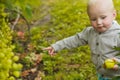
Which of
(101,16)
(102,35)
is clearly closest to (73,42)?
(102,35)

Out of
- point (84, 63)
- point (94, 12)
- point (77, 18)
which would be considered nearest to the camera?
point (94, 12)

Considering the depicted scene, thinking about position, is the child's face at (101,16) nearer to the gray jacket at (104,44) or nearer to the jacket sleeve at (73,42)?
the gray jacket at (104,44)

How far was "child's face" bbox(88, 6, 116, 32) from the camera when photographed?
3143mm

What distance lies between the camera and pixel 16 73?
1509 mm

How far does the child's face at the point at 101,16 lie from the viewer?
3.14 m

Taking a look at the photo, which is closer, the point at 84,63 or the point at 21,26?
the point at 84,63

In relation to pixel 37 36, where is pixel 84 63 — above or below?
below

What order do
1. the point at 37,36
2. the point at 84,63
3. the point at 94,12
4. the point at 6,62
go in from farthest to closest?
1. the point at 37,36
2. the point at 84,63
3. the point at 94,12
4. the point at 6,62

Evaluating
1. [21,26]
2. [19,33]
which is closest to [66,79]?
[19,33]

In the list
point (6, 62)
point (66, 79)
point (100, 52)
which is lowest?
point (66, 79)

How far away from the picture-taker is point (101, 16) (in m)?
3.15

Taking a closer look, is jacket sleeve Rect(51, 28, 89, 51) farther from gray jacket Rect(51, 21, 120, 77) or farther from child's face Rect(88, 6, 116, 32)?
child's face Rect(88, 6, 116, 32)

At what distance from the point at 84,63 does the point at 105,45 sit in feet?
4.47

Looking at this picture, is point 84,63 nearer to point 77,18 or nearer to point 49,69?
point 49,69
